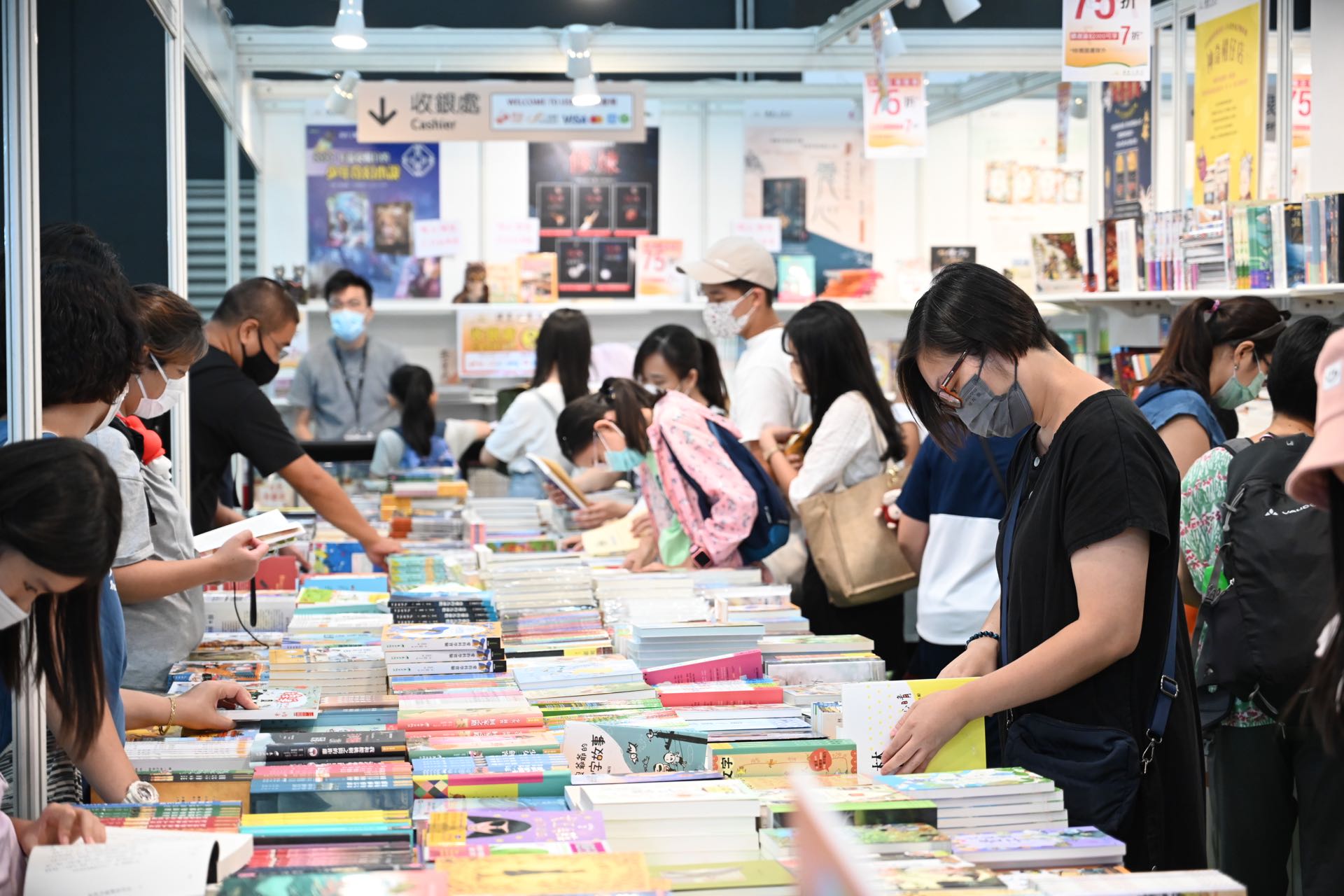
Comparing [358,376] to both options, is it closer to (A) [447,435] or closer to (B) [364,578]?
(A) [447,435]

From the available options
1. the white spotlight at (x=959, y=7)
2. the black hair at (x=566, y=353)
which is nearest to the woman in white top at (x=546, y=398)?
the black hair at (x=566, y=353)

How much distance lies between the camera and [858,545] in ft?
14.3

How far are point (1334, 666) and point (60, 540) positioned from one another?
1.57 meters

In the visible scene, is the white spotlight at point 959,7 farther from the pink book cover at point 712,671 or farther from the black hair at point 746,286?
the pink book cover at point 712,671

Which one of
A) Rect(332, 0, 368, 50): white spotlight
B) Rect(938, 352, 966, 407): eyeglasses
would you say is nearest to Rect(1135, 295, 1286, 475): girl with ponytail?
Rect(938, 352, 966, 407): eyeglasses

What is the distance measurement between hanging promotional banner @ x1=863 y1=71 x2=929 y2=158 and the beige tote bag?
362 cm

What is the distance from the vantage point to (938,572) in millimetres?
3967

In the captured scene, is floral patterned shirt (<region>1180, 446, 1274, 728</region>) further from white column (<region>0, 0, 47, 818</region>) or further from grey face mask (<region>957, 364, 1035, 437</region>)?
white column (<region>0, 0, 47, 818</region>)

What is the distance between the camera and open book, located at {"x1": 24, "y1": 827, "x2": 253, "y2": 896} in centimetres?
170

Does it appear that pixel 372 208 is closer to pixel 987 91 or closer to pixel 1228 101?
pixel 987 91

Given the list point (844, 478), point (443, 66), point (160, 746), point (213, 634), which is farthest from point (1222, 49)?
point (160, 746)

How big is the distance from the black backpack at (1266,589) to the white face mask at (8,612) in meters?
2.64

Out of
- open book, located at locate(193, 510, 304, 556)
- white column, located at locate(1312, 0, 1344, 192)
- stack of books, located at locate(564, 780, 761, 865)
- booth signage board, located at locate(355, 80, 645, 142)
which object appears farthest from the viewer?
booth signage board, located at locate(355, 80, 645, 142)

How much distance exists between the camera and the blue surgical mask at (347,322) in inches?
303
